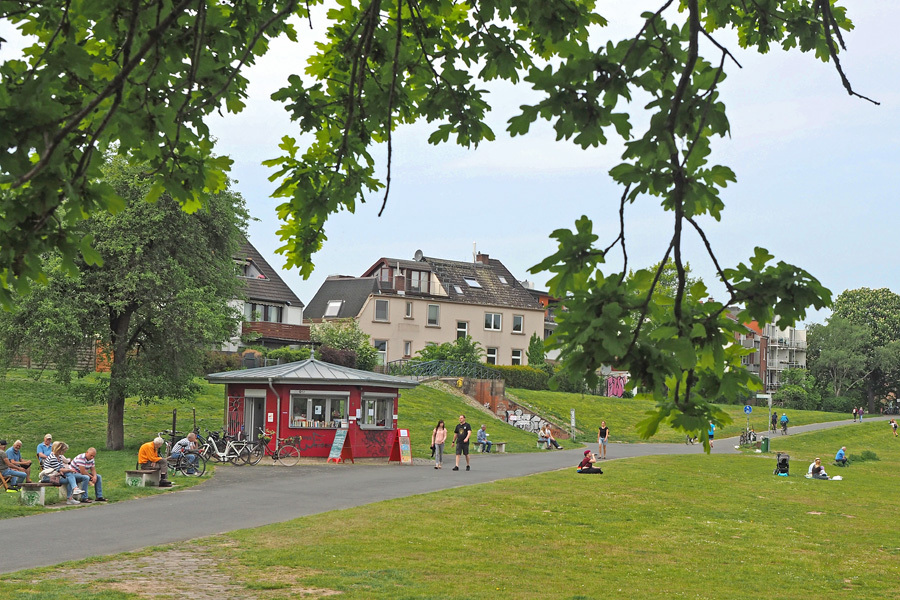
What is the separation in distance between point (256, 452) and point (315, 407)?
10.3 feet

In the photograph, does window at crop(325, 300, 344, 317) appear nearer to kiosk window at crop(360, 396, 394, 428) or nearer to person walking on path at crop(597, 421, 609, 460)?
person walking on path at crop(597, 421, 609, 460)

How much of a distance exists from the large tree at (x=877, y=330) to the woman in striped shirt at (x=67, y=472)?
4136 inches

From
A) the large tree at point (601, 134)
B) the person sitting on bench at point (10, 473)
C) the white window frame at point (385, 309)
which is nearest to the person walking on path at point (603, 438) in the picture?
the person sitting on bench at point (10, 473)

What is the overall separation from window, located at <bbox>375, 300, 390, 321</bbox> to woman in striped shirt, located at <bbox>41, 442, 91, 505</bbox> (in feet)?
183

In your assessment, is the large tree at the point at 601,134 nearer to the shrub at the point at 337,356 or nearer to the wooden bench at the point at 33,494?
the wooden bench at the point at 33,494

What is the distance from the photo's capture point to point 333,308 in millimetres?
80625

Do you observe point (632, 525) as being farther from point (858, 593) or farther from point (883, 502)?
point (883, 502)

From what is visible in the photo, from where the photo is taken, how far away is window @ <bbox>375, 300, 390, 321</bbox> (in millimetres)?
77375

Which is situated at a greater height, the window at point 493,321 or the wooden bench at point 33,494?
the window at point 493,321

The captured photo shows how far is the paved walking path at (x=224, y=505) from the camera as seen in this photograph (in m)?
15.5

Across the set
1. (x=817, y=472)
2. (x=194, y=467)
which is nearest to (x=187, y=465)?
(x=194, y=467)

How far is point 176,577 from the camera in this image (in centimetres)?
1265

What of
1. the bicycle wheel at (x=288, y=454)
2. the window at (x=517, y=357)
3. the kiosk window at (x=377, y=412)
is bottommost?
the bicycle wheel at (x=288, y=454)

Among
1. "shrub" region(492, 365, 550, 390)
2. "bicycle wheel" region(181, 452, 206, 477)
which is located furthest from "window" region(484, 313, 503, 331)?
"bicycle wheel" region(181, 452, 206, 477)
